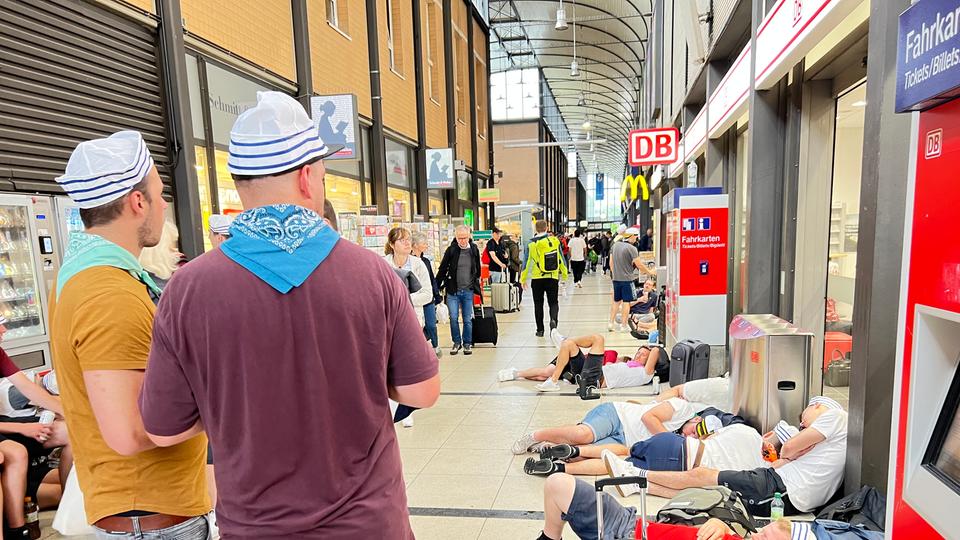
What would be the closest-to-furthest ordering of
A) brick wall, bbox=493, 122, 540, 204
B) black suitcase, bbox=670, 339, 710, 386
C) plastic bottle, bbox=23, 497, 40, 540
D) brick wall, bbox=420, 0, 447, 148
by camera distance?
plastic bottle, bbox=23, 497, 40, 540 → black suitcase, bbox=670, 339, 710, 386 → brick wall, bbox=420, 0, 447, 148 → brick wall, bbox=493, 122, 540, 204

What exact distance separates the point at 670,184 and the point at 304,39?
10118 mm

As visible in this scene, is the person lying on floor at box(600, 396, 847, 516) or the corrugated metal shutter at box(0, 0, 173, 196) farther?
the corrugated metal shutter at box(0, 0, 173, 196)

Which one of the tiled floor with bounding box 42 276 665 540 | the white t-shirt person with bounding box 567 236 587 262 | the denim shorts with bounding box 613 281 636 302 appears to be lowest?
the tiled floor with bounding box 42 276 665 540

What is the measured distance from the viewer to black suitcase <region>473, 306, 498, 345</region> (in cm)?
784

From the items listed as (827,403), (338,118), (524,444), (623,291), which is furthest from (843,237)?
(338,118)

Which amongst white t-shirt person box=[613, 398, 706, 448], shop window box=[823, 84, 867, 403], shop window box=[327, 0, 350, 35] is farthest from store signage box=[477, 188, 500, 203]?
white t-shirt person box=[613, 398, 706, 448]

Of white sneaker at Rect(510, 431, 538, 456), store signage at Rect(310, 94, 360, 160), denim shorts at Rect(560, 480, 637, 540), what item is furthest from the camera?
store signage at Rect(310, 94, 360, 160)

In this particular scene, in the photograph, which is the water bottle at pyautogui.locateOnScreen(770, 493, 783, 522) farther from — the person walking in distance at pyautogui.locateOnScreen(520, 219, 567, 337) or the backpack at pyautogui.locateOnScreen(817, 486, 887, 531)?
the person walking in distance at pyautogui.locateOnScreen(520, 219, 567, 337)

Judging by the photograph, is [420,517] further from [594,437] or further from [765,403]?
[765,403]

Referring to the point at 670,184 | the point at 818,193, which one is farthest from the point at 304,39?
the point at 670,184

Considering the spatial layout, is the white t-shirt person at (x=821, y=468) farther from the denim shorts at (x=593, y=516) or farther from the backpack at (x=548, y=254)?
the backpack at (x=548, y=254)

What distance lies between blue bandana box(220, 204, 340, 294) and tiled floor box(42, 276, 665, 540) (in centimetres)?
249

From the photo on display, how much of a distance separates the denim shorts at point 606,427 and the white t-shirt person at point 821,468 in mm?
1123

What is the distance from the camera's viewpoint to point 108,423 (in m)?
1.19
